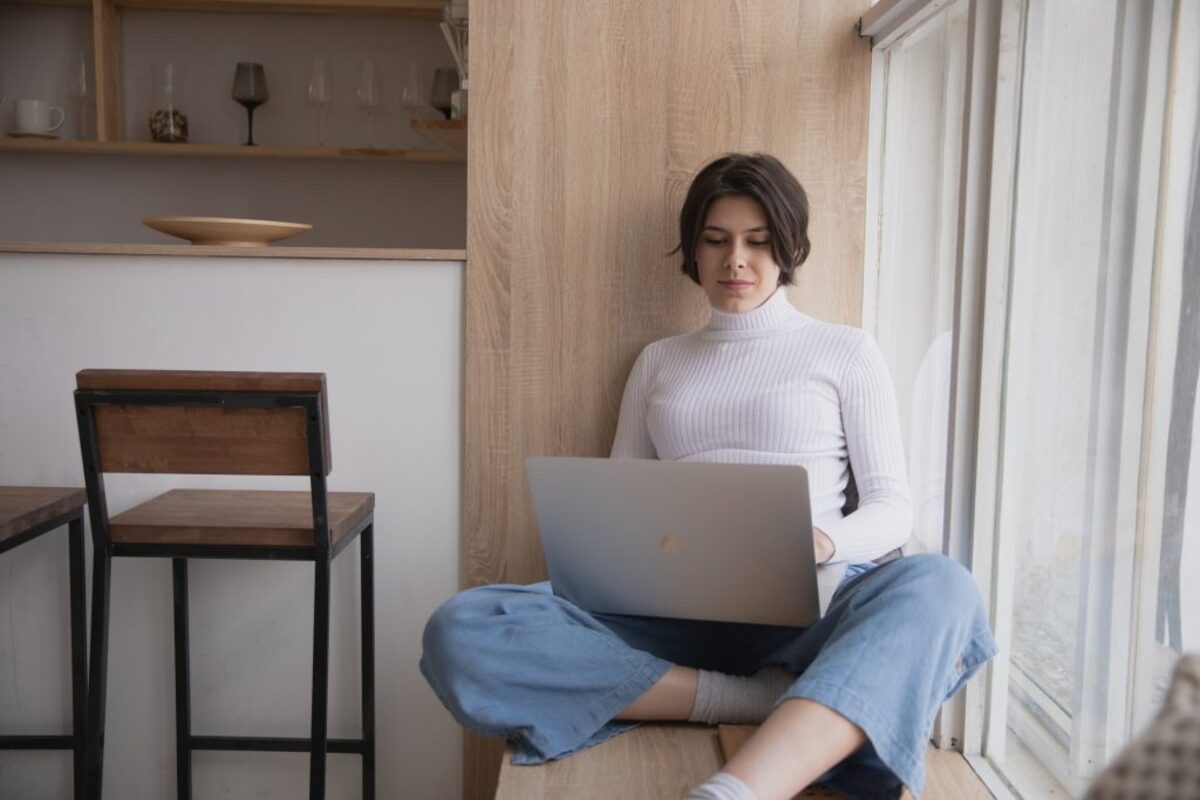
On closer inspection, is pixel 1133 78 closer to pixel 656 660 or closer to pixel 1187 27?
pixel 1187 27

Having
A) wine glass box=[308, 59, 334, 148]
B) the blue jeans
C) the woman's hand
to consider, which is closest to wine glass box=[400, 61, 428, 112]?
wine glass box=[308, 59, 334, 148]

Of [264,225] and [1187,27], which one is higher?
[1187,27]

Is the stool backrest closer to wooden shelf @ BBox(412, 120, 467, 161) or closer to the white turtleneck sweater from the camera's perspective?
the white turtleneck sweater

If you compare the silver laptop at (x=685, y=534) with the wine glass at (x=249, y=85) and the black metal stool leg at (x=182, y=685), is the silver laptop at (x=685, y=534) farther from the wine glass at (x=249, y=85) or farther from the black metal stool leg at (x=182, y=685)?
the wine glass at (x=249, y=85)

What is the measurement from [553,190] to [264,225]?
55 cm

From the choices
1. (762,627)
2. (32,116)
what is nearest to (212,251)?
(762,627)

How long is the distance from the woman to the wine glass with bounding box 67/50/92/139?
7.45ft

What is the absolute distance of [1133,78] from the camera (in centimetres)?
119

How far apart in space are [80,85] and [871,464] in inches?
108

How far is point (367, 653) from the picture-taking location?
2064 mm

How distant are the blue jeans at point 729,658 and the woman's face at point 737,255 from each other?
0.50 metres

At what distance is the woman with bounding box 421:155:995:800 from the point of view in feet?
4.31

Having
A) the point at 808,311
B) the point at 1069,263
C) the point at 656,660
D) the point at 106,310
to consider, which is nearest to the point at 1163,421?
the point at 1069,263

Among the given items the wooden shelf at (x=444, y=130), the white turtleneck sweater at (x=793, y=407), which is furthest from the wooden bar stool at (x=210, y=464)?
the wooden shelf at (x=444, y=130)
